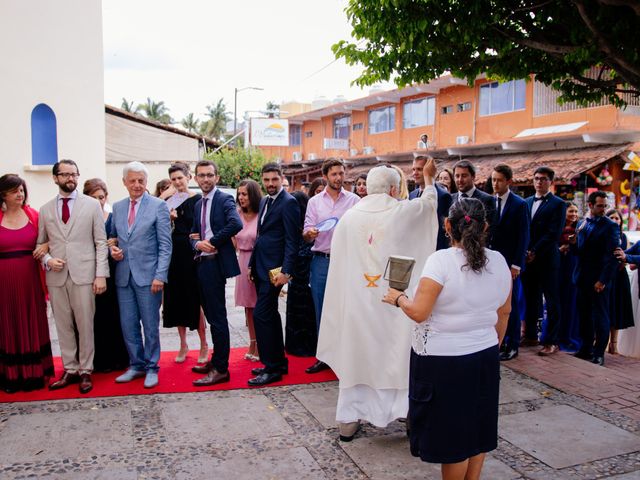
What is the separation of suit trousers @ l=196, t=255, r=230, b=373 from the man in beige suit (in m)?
0.90

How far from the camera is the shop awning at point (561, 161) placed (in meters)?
17.5

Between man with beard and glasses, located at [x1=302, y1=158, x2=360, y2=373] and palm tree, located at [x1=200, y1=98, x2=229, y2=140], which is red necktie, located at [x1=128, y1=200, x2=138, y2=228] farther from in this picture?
palm tree, located at [x1=200, y1=98, x2=229, y2=140]

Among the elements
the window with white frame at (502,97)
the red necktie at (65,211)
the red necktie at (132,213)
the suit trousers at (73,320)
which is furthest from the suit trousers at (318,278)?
the window with white frame at (502,97)

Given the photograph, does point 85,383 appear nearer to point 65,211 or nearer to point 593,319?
point 65,211

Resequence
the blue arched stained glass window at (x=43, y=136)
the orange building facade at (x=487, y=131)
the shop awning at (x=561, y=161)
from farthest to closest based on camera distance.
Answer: the orange building facade at (x=487, y=131)
the shop awning at (x=561, y=161)
the blue arched stained glass window at (x=43, y=136)

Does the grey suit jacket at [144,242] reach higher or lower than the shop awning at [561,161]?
lower

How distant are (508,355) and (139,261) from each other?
13.1ft

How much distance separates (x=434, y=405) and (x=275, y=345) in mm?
2709

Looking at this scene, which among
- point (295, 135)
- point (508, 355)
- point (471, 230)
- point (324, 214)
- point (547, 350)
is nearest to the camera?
point (471, 230)

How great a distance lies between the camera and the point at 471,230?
116 inches

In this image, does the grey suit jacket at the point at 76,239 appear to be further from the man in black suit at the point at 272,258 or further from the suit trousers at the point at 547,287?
the suit trousers at the point at 547,287

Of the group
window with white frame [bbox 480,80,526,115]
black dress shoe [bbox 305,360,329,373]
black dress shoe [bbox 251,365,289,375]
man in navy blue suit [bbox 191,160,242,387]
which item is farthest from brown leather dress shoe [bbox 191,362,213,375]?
window with white frame [bbox 480,80,526,115]

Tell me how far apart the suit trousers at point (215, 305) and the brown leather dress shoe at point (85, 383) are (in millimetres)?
1103

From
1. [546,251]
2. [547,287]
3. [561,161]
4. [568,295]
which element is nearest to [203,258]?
[546,251]
